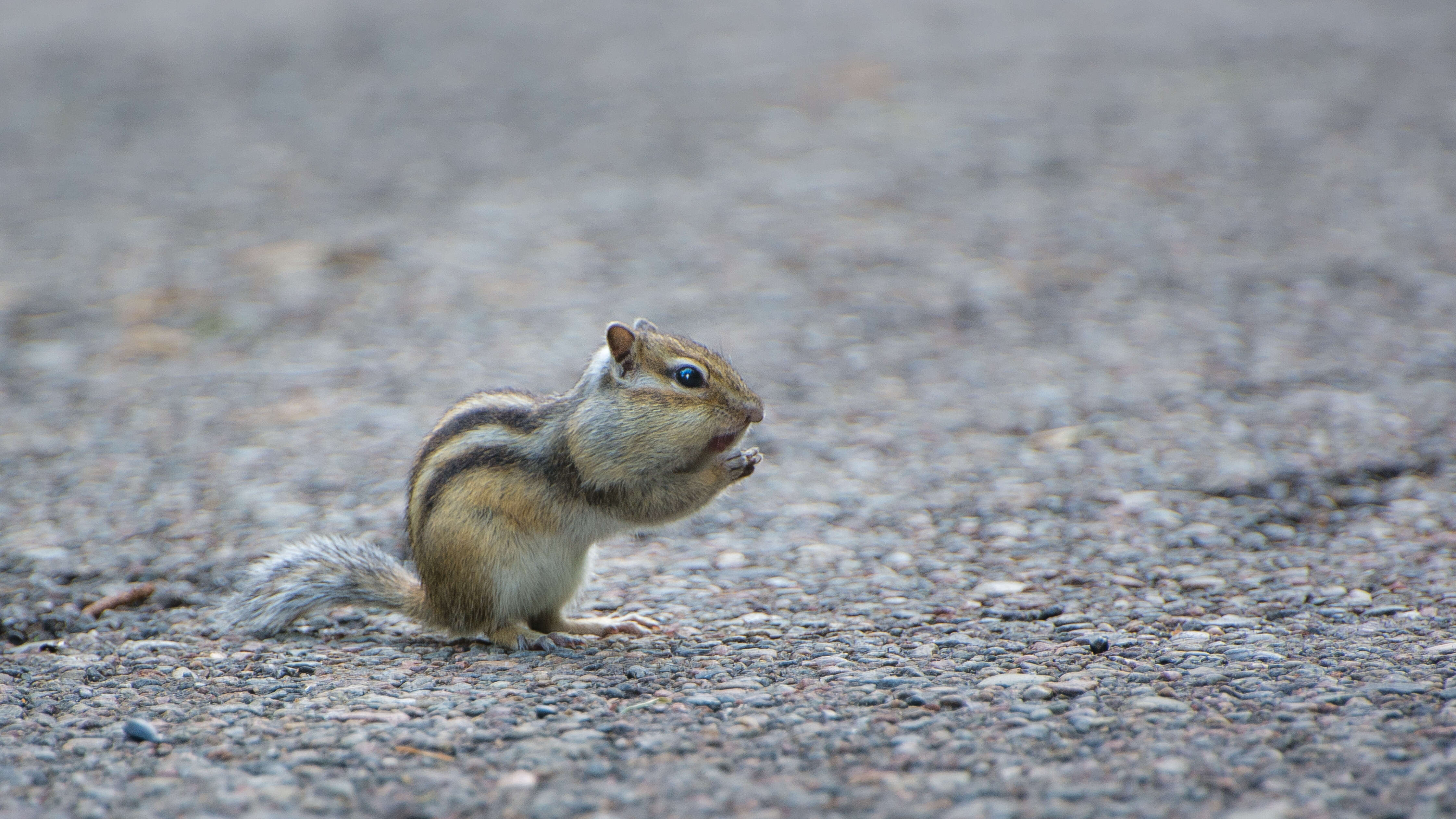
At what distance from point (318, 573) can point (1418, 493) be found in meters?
3.17

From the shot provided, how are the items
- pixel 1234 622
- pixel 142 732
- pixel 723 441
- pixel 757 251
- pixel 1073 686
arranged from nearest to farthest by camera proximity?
pixel 142 732, pixel 1073 686, pixel 1234 622, pixel 723 441, pixel 757 251

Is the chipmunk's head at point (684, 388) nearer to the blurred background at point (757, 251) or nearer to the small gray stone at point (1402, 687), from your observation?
the blurred background at point (757, 251)

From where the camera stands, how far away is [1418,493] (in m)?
3.98

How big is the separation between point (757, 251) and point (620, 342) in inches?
153

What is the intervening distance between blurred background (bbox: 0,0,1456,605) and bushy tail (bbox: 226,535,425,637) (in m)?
0.51

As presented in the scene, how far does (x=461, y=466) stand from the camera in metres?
3.22

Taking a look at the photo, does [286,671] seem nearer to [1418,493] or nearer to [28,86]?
[1418,493]

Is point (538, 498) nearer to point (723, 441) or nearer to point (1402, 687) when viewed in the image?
point (723, 441)

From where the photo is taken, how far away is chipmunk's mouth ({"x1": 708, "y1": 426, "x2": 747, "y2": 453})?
11.0 feet

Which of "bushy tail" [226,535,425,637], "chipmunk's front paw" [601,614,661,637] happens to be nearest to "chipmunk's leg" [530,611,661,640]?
"chipmunk's front paw" [601,614,661,637]

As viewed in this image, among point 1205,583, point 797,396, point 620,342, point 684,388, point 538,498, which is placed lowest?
point 1205,583

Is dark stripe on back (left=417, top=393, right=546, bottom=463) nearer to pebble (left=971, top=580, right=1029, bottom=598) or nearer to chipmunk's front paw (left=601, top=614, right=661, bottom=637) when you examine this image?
chipmunk's front paw (left=601, top=614, right=661, bottom=637)

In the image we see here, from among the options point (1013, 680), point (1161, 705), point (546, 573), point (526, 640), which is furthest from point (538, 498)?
point (1161, 705)

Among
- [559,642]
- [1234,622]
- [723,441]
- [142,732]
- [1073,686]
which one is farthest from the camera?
[723,441]
